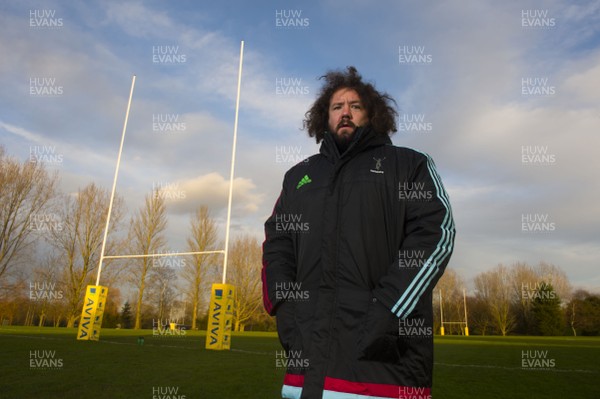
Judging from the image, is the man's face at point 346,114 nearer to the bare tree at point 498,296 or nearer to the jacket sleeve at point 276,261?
the jacket sleeve at point 276,261

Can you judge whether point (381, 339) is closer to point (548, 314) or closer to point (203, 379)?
point (203, 379)

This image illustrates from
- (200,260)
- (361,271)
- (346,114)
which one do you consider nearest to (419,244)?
(361,271)

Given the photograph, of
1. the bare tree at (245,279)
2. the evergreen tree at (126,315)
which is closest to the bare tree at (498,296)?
the bare tree at (245,279)

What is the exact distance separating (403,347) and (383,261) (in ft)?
1.08

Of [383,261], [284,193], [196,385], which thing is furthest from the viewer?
[196,385]

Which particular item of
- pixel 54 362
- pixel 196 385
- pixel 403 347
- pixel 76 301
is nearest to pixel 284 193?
pixel 403 347

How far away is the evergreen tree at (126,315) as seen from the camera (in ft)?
121

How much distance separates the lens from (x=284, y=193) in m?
2.21

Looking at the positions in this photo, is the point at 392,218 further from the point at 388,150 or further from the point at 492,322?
the point at 492,322

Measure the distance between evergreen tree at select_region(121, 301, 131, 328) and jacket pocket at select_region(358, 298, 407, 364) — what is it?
3926 cm

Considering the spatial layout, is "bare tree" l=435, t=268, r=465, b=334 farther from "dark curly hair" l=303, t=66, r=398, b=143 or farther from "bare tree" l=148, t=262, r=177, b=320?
"dark curly hair" l=303, t=66, r=398, b=143

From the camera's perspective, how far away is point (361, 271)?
1.62 m

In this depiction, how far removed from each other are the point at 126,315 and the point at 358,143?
40.6 m

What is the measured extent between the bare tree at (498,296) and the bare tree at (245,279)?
2096cm
